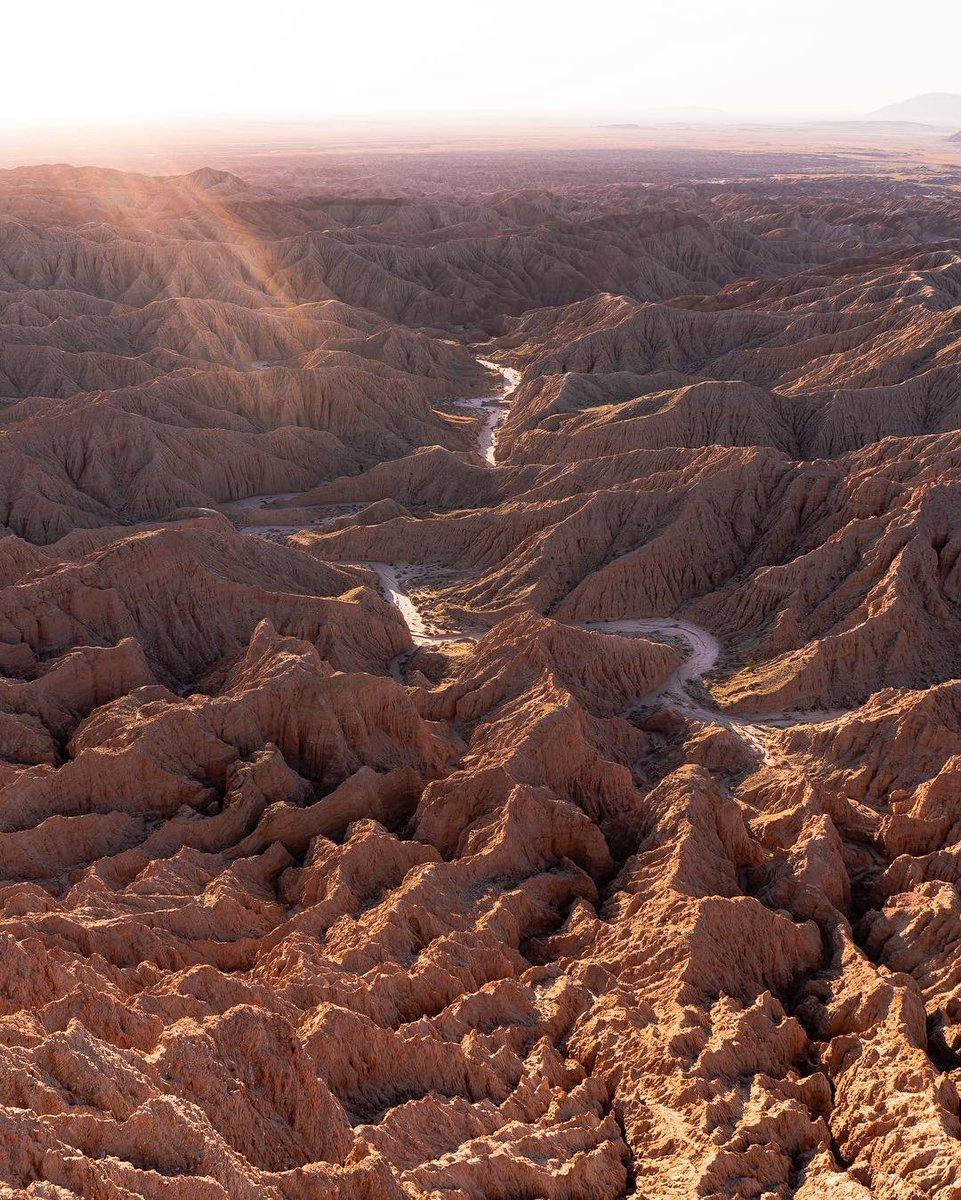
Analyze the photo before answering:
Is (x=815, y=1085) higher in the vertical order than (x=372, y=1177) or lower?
lower

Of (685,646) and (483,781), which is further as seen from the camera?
(685,646)

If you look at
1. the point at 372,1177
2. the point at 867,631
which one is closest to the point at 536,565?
the point at 867,631

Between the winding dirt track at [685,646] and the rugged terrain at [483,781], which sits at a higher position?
the rugged terrain at [483,781]

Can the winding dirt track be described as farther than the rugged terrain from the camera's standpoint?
Yes

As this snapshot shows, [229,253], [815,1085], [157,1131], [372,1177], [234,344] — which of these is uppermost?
[229,253]

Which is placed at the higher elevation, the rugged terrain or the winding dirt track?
the rugged terrain

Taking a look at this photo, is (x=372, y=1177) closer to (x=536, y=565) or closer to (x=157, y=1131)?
(x=157, y=1131)

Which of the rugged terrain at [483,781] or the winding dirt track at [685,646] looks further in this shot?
the winding dirt track at [685,646]

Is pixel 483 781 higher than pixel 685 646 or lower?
higher
